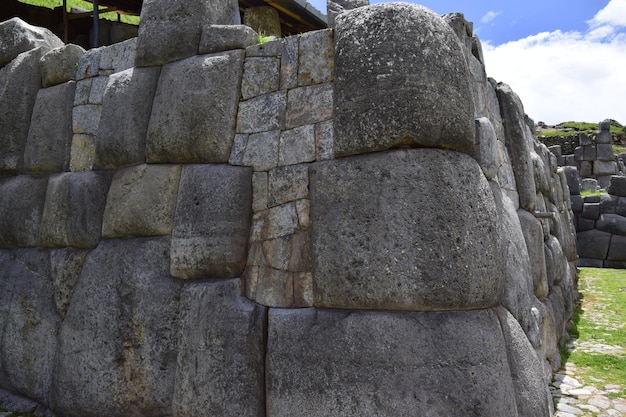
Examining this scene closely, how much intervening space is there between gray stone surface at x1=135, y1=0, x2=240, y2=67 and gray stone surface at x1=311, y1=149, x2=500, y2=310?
1.70 m

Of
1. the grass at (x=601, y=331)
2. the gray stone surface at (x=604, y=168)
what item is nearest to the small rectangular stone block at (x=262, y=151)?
the grass at (x=601, y=331)

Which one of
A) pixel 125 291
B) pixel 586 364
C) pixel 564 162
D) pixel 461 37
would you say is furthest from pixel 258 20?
pixel 564 162

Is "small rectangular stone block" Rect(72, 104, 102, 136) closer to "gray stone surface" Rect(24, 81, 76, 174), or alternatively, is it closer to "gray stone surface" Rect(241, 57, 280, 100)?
"gray stone surface" Rect(24, 81, 76, 174)

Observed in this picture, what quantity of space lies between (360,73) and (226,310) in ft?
5.57

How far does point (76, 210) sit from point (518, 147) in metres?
3.83

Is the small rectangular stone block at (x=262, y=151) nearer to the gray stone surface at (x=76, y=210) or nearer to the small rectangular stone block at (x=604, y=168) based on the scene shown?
the gray stone surface at (x=76, y=210)

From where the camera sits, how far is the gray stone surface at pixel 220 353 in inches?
125

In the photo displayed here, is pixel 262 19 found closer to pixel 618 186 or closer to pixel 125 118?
pixel 125 118

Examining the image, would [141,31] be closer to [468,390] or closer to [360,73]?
[360,73]

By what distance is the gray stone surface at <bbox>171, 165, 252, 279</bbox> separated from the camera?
11.3ft

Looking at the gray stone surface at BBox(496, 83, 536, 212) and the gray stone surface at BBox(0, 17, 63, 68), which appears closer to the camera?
the gray stone surface at BBox(496, 83, 536, 212)

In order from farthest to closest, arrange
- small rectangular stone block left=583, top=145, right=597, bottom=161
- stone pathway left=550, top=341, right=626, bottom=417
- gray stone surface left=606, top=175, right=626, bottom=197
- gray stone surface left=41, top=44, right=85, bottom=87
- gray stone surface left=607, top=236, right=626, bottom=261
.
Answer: small rectangular stone block left=583, top=145, right=597, bottom=161 → gray stone surface left=606, top=175, right=626, bottom=197 → gray stone surface left=607, top=236, right=626, bottom=261 → gray stone surface left=41, top=44, right=85, bottom=87 → stone pathway left=550, top=341, right=626, bottom=417

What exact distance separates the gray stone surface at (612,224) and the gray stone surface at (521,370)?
11.7 m

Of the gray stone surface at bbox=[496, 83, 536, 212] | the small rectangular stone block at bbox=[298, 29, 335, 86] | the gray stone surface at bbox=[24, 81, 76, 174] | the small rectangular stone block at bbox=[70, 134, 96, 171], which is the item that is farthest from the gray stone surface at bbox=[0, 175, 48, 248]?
the gray stone surface at bbox=[496, 83, 536, 212]
